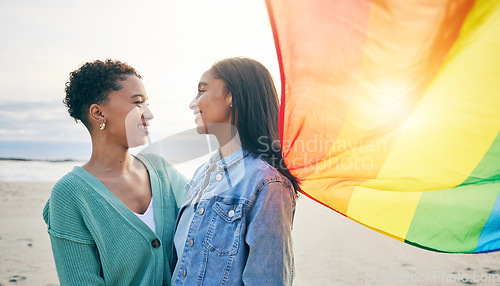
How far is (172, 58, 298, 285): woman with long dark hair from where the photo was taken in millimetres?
1604

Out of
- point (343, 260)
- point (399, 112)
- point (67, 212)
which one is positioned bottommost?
point (343, 260)

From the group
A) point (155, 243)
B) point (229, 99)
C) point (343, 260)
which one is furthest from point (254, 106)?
point (343, 260)

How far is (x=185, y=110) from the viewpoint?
247 cm

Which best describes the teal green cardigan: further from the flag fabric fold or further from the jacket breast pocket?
the flag fabric fold

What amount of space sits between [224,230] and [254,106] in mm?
625

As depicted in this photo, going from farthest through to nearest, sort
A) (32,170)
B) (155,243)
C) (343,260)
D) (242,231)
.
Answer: (32,170) → (343,260) → (155,243) → (242,231)

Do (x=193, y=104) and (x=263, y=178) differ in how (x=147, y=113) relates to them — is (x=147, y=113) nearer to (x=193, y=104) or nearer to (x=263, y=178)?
(x=193, y=104)

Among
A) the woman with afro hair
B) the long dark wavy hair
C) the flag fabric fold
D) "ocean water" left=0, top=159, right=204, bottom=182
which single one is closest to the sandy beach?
the woman with afro hair

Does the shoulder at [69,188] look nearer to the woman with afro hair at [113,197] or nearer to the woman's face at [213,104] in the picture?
the woman with afro hair at [113,197]

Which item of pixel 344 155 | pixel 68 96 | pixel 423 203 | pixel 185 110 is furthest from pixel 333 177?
pixel 68 96

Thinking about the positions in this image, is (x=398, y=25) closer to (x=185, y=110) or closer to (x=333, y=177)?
(x=333, y=177)

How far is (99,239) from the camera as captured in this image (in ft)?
6.30

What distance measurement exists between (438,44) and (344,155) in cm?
62

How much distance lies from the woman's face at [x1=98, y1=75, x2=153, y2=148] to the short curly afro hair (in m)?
0.04
